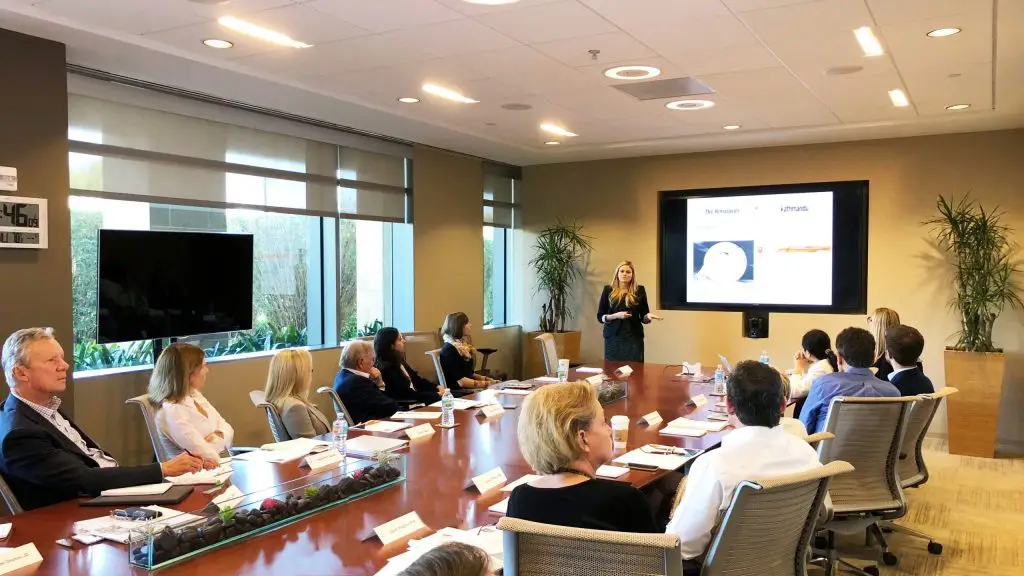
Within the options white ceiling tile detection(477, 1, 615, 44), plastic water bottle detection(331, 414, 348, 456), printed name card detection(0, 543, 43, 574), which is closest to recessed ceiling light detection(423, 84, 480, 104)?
white ceiling tile detection(477, 1, 615, 44)

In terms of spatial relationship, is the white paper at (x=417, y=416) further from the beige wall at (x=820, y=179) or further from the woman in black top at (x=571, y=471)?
the beige wall at (x=820, y=179)

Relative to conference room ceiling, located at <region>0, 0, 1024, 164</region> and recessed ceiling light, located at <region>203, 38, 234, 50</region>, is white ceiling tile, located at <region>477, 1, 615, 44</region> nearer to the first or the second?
conference room ceiling, located at <region>0, 0, 1024, 164</region>

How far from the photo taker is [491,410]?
448 cm

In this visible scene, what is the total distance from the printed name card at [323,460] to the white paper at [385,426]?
2.01 feet

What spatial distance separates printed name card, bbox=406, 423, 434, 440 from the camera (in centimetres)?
384

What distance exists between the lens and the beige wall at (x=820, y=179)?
7617 mm

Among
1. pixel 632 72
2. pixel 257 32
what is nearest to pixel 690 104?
pixel 632 72

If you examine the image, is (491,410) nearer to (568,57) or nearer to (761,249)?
(568,57)

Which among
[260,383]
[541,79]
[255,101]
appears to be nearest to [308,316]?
[260,383]

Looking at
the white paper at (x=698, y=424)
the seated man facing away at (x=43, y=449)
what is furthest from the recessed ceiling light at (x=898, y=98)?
the seated man facing away at (x=43, y=449)

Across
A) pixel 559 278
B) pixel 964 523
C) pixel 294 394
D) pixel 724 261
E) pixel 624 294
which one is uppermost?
pixel 724 261

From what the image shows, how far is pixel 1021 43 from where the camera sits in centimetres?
472

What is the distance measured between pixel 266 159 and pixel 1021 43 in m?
5.65

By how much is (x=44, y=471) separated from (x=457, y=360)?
13.4 feet
